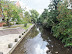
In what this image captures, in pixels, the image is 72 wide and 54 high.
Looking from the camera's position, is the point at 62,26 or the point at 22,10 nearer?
the point at 62,26

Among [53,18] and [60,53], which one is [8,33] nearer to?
[53,18]

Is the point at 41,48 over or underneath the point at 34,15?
underneath

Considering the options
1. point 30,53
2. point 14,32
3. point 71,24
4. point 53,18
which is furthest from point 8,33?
point 71,24

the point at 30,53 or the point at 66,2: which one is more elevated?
the point at 66,2

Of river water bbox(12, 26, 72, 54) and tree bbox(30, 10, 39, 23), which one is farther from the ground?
tree bbox(30, 10, 39, 23)

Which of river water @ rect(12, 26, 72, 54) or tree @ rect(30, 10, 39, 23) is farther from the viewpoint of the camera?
tree @ rect(30, 10, 39, 23)

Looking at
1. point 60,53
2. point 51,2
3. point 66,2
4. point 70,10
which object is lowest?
point 60,53

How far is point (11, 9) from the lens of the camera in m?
19.0

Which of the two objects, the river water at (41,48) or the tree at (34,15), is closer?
the river water at (41,48)

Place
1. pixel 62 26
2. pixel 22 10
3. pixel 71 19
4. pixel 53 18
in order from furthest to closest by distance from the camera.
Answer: pixel 22 10 < pixel 53 18 < pixel 62 26 < pixel 71 19

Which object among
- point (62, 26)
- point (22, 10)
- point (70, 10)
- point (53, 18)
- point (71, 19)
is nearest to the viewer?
point (71, 19)

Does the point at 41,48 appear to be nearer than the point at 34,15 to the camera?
Yes

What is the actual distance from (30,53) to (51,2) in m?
15.4

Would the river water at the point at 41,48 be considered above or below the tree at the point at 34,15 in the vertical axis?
below
